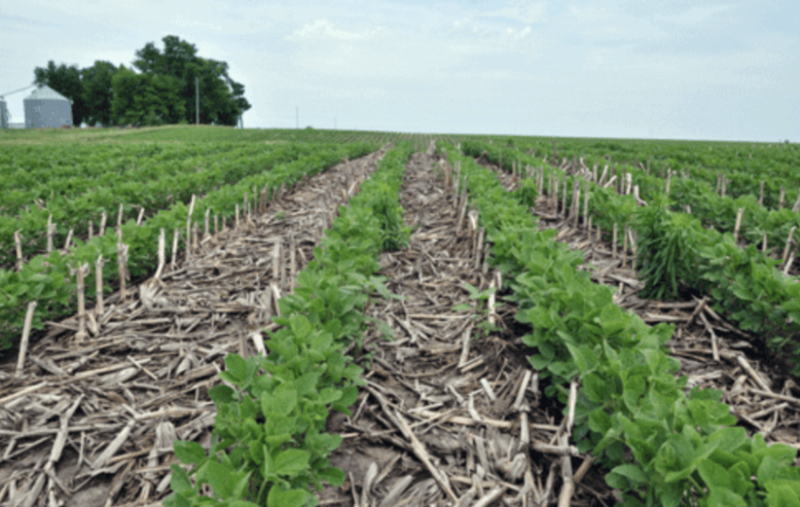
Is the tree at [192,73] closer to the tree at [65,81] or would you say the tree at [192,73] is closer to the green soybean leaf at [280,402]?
the tree at [65,81]

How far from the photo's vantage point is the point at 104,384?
434 centimetres

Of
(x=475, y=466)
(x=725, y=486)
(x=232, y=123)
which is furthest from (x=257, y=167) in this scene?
(x=232, y=123)

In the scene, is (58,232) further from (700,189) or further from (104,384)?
(700,189)

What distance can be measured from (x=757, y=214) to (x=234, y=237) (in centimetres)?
801

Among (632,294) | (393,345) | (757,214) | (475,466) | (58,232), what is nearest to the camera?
(475,466)

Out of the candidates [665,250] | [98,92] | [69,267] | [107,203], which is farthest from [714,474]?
[98,92]

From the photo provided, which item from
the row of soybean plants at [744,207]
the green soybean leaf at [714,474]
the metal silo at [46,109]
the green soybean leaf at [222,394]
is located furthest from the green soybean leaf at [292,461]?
the metal silo at [46,109]

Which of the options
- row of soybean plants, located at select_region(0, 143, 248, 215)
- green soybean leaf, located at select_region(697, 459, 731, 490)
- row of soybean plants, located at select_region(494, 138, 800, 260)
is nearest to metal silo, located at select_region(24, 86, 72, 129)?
row of soybean plants, located at select_region(0, 143, 248, 215)

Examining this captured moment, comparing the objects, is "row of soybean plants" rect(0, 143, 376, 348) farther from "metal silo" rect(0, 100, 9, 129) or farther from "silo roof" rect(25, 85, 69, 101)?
"silo roof" rect(25, 85, 69, 101)

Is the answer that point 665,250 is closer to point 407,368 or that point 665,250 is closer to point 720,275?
point 720,275

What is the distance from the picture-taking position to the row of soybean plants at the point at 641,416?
2066 mm

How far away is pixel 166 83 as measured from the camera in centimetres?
7312

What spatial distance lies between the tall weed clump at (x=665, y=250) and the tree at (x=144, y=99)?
74296mm

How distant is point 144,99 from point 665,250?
78.2 m
